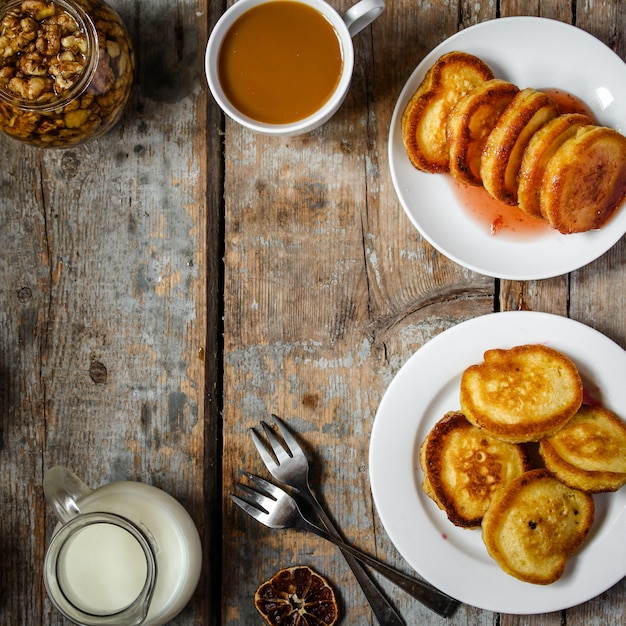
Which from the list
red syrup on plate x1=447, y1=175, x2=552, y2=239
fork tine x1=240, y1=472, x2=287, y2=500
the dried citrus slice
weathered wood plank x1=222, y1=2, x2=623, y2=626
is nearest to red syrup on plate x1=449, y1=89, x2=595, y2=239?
red syrup on plate x1=447, y1=175, x2=552, y2=239

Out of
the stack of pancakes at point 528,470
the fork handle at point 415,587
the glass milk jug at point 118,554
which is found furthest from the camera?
the fork handle at point 415,587

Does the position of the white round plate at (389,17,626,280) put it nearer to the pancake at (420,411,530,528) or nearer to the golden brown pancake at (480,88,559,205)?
the golden brown pancake at (480,88,559,205)

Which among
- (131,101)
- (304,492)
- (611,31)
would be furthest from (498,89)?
(304,492)

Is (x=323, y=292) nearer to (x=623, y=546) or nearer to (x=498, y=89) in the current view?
(x=498, y=89)

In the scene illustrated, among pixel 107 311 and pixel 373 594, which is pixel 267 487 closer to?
pixel 373 594

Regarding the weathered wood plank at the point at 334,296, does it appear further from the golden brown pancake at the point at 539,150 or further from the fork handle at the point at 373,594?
the golden brown pancake at the point at 539,150

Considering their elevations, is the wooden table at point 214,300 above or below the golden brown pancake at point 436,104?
below

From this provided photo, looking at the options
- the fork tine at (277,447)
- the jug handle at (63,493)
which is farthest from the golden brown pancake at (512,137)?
the jug handle at (63,493)
